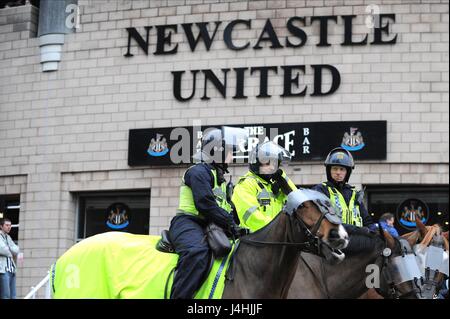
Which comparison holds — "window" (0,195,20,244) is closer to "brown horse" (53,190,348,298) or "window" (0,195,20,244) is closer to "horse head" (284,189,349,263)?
"brown horse" (53,190,348,298)

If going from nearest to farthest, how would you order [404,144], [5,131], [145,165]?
[404,144], [145,165], [5,131]

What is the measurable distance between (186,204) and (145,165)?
12.3m

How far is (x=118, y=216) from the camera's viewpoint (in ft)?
73.3

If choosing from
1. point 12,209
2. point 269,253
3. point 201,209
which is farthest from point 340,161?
point 12,209

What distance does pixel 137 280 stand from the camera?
9352 millimetres

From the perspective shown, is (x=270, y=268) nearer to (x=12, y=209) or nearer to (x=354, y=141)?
(x=354, y=141)

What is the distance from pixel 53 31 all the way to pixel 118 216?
16.9 feet

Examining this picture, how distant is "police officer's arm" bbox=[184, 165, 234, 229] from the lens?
9320 millimetres

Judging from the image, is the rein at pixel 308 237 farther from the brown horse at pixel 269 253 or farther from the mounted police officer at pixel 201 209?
the mounted police officer at pixel 201 209

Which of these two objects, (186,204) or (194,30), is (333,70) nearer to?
(194,30)

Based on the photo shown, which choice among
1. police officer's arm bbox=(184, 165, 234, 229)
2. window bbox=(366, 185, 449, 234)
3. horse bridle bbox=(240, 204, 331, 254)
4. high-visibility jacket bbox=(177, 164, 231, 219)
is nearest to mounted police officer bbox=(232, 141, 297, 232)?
high-visibility jacket bbox=(177, 164, 231, 219)

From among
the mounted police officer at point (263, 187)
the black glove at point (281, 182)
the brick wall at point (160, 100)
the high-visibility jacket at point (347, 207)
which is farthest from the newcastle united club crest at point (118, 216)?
the black glove at point (281, 182)
